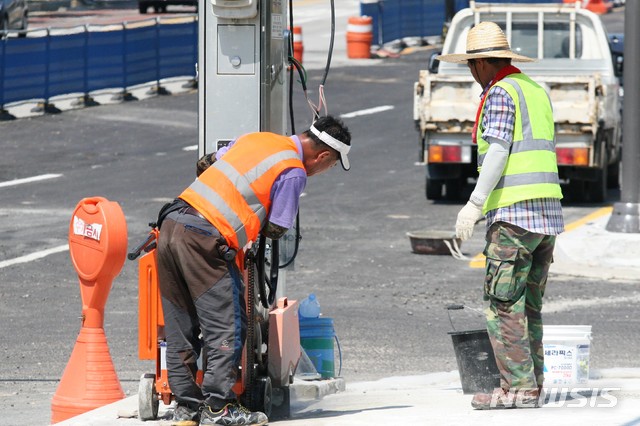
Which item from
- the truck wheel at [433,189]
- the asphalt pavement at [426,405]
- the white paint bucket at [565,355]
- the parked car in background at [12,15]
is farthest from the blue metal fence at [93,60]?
the white paint bucket at [565,355]

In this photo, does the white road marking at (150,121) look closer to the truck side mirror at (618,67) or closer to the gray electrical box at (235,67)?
the truck side mirror at (618,67)

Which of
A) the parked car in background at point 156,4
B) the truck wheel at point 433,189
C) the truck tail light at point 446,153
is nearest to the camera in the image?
the truck tail light at point 446,153

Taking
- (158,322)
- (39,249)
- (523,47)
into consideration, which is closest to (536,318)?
(158,322)

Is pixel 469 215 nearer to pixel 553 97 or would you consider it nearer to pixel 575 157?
pixel 553 97

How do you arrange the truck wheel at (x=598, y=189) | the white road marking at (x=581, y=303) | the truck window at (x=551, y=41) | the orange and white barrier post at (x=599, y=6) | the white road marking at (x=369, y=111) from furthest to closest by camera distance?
the orange and white barrier post at (x=599, y=6) → the white road marking at (x=369, y=111) → the truck window at (x=551, y=41) → the truck wheel at (x=598, y=189) → the white road marking at (x=581, y=303)

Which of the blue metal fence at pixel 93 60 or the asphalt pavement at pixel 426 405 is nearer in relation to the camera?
the asphalt pavement at pixel 426 405

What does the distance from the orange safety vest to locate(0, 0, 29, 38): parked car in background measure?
25.0 meters

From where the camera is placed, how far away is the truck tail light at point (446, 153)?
15969mm

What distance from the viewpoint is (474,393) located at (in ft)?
25.5

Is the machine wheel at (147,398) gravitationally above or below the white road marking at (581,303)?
above

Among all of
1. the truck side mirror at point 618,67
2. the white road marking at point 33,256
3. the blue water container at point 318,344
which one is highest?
the truck side mirror at point 618,67

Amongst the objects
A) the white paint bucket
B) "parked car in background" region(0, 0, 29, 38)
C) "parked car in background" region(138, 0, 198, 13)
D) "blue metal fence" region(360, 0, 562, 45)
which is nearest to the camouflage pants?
the white paint bucket

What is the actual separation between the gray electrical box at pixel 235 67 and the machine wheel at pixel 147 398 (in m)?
1.30

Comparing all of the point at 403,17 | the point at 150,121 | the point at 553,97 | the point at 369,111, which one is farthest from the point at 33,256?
the point at 403,17
